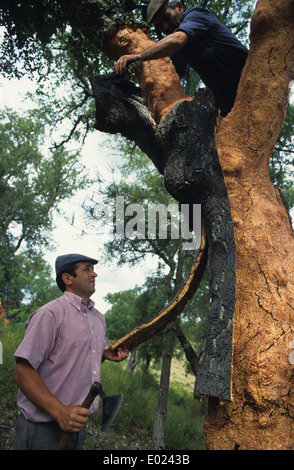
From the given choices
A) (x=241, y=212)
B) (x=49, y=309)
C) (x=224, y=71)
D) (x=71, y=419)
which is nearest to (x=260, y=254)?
(x=241, y=212)

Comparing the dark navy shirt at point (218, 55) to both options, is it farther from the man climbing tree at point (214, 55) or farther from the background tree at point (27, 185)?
the background tree at point (27, 185)

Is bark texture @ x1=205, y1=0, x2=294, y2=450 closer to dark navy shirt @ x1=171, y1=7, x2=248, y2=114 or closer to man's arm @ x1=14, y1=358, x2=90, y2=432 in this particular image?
dark navy shirt @ x1=171, y1=7, x2=248, y2=114

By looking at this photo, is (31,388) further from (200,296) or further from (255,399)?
(200,296)

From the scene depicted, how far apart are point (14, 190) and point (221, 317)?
21831mm

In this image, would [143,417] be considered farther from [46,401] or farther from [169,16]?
[169,16]

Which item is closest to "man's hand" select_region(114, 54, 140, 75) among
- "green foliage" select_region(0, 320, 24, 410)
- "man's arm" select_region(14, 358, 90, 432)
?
"man's arm" select_region(14, 358, 90, 432)

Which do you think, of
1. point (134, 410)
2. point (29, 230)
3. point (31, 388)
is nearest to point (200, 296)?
point (134, 410)

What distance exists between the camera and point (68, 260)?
255 cm

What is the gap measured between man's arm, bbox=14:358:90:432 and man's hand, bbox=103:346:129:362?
671mm

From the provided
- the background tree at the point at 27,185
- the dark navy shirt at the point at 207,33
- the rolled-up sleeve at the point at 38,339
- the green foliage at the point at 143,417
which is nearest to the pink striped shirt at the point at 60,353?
the rolled-up sleeve at the point at 38,339

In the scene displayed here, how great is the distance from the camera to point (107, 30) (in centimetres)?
395

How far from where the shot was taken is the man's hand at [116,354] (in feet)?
8.28

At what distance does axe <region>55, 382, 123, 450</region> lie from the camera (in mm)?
1856

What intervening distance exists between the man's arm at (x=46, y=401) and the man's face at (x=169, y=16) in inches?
145
